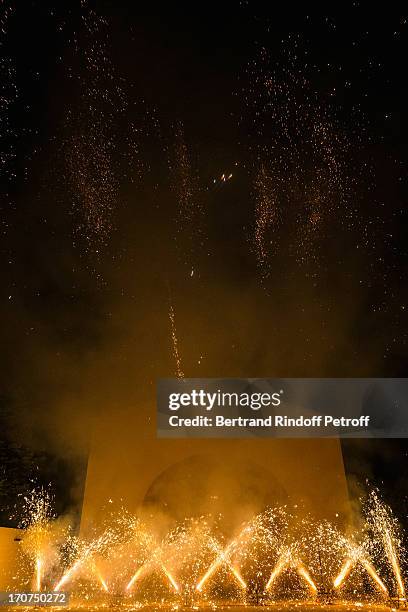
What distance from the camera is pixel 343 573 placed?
23.0 ft

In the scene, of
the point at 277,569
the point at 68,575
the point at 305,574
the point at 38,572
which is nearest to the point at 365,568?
the point at 305,574

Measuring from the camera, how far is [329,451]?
298 inches

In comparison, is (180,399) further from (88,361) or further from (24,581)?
(24,581)

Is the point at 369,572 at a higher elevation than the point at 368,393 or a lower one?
lower

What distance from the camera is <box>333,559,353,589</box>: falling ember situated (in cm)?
688

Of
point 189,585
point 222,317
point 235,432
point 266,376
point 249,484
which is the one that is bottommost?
point 189,585

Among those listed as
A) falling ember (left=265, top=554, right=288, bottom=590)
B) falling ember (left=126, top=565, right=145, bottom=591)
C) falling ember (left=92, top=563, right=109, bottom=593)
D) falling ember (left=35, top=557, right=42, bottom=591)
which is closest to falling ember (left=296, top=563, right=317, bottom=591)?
falling ember (left=265, top=554, right=288, bottom=590)

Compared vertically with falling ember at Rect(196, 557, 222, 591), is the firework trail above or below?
above

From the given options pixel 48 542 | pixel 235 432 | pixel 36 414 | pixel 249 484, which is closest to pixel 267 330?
pixel 235 432

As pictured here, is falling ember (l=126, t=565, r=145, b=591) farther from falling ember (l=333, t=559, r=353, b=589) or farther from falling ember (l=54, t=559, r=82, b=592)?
falling ember (l=333, t=559, r=353, b=589)

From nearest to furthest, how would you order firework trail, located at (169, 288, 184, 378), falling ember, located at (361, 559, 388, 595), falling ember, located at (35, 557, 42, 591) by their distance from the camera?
falling ember, located at (35, 557, 42, 591) < falling ember, located at (361, 559, 388, 595) < firework trail, located at (169, 288, 184, 378)

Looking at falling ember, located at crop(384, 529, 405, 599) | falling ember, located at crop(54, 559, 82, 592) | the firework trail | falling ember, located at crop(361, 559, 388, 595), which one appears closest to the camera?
falling ember, located at crop(54, 559, 82, 592)

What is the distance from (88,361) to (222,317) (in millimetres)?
1796

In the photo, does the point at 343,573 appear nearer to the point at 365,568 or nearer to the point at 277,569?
the point at 365,568
